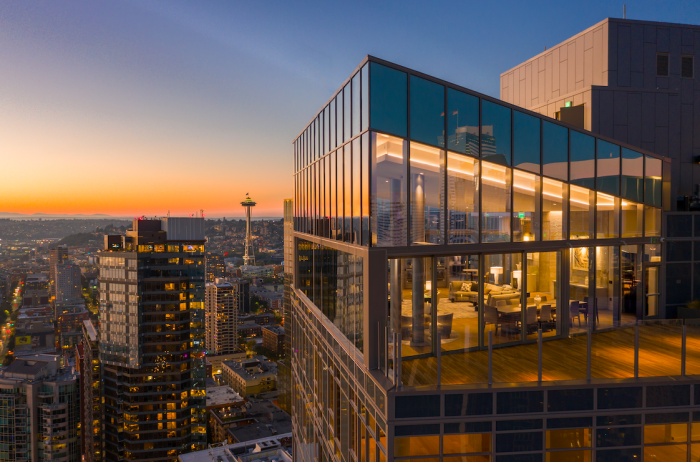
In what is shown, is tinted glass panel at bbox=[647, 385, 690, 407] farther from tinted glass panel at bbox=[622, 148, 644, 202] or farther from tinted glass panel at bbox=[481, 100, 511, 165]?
tinted glass panel at bbox=[622, 148, 644, 202]

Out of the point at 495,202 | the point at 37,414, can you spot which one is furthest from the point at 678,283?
the point at 37,414

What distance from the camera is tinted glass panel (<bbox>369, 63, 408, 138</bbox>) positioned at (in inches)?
366

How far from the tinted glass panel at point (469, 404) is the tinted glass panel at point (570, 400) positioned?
133 centimetres

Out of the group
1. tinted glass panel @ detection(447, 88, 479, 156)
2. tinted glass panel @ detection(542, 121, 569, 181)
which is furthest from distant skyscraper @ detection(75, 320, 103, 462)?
tinted glass panel @ detection(542, 121, 569, 181)

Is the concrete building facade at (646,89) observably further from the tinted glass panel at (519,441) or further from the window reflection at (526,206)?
the tinted glass panel at (519,441)

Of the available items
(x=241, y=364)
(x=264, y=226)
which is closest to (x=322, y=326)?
(x=241, y=364)

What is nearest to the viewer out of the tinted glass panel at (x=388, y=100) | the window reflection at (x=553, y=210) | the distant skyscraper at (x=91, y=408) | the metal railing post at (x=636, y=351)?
the metal railing post at (x=636, y=351)

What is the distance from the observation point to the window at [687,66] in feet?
56.5

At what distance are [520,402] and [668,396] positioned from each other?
3.40 meters

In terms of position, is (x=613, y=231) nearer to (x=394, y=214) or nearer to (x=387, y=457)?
(x=394, y=214)

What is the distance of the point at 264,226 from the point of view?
577ft

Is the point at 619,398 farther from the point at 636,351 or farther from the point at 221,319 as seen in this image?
the point at 221,319

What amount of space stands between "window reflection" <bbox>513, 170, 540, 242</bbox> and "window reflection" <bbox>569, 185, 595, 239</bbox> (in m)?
1.52

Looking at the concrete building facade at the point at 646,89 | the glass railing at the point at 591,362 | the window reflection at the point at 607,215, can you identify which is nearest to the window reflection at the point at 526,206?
the window reflection at the point at 607,215
